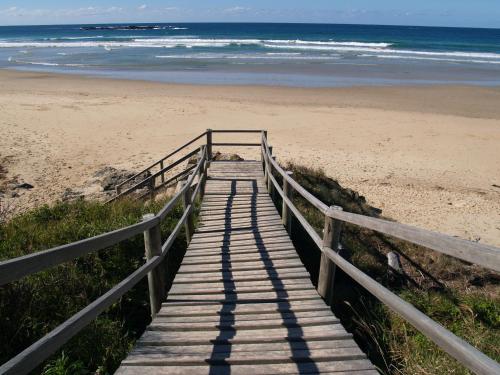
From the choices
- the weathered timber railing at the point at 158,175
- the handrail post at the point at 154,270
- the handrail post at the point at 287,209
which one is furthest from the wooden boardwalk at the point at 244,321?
the weathered timber railing at the point at 158,175

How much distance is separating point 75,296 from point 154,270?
1.12 m

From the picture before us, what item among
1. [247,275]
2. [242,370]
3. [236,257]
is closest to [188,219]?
[236,257]

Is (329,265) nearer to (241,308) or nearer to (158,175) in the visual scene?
(241,308)

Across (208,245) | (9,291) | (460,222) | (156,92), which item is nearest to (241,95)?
(156,92)

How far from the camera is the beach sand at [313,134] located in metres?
12.3

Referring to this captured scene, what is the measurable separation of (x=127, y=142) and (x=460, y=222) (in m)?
12.9

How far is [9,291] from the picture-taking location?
406 centimetres

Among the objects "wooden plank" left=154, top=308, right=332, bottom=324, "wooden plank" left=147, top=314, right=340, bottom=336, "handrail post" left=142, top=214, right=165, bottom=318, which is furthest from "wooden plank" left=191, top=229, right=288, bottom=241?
"wooden plank" left=147, top=314, right=340, bottom=336

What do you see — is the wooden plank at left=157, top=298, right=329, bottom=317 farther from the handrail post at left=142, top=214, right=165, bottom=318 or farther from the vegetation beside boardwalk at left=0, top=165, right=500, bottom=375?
the vegetation beside boardwalk at left=0, top=165, right=500, bottom=375

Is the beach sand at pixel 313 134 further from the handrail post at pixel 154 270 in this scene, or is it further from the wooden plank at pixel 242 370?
the wooden plank at pixel 242 370

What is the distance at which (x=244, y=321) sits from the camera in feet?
11.8

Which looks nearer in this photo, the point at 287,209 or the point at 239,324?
the point at 239,324

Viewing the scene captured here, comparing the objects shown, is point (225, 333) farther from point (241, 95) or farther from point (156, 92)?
point (156, 92)

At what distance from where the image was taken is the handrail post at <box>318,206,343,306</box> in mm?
3818
